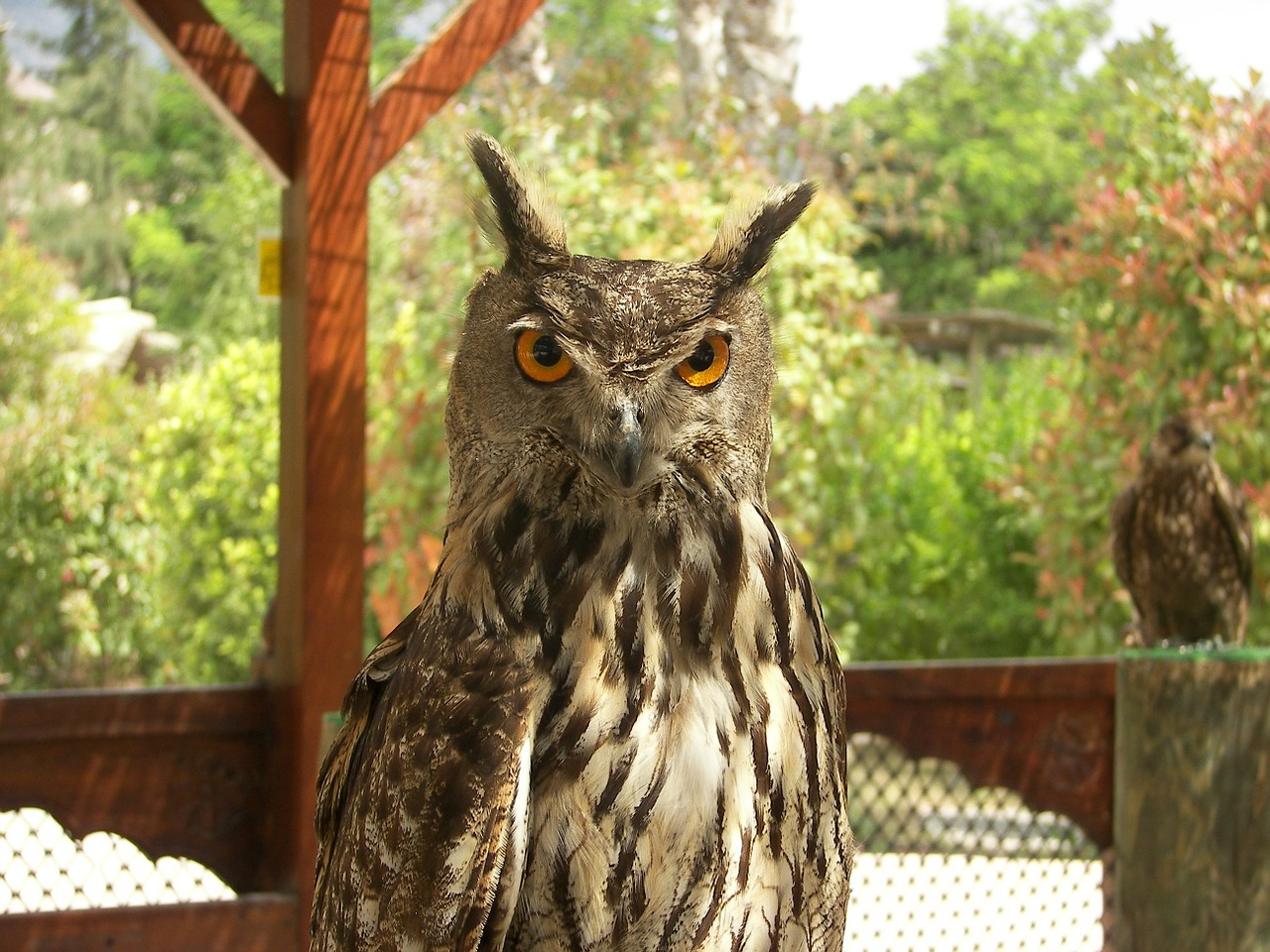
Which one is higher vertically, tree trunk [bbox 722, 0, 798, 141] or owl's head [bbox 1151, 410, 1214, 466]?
tree trunk [bbox 722, 0, 798, 141]

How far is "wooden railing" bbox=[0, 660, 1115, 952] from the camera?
241 cm

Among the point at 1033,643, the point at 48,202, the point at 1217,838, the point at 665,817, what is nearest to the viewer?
the point at 665,817

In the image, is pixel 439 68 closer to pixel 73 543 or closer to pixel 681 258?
pixel 681 258

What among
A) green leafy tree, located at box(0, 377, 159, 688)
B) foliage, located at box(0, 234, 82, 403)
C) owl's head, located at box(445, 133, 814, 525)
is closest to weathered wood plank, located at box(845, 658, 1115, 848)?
owl's head, located at box(445, 133, 814, 525)

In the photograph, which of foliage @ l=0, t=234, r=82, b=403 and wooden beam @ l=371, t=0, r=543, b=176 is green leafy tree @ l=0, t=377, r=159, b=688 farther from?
wooden beam @ l=371, t=0, r=543, b=176

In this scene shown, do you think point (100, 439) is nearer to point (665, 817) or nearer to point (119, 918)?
point (119, 918)

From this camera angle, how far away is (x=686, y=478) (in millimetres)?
1332

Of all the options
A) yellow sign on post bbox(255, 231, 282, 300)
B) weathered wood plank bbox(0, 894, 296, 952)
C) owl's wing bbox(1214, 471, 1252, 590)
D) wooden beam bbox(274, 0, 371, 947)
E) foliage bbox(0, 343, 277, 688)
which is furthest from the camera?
foliage bbox(0, 343, 277, 688)

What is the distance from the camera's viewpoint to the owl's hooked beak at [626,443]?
3.95 ft

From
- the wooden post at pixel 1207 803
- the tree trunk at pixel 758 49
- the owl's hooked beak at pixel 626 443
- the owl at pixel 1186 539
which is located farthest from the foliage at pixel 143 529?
the owl's hooked beak at pixel 626 443

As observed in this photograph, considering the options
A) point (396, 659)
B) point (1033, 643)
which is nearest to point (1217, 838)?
point (396, 659)

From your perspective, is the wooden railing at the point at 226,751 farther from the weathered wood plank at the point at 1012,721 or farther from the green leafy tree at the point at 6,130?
the green leafy tree at the point at 6,130

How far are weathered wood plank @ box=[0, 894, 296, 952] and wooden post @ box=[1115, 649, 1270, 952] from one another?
5.15 feet

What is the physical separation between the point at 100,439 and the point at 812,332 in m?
3.15
